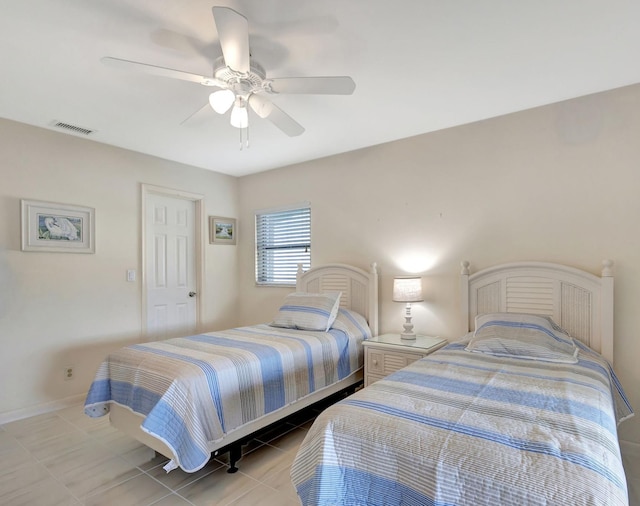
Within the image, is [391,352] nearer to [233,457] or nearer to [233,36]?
[233,457]

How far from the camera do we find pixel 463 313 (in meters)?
2.96

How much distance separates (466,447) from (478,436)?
8 centimetres

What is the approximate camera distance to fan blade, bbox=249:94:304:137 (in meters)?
2.19

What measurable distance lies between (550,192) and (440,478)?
2375 mm

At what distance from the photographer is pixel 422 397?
5.09 feet

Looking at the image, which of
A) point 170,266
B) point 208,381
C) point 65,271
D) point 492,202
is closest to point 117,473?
point 208,381

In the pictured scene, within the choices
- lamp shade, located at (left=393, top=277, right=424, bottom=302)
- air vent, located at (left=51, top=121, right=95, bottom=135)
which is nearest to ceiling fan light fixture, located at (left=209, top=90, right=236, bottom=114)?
air vent, located at (left=51, top=121, right=95, bottom=135)

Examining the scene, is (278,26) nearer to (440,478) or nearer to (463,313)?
(440,478)

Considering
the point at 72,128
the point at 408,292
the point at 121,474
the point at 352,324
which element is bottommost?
the point at 121,474

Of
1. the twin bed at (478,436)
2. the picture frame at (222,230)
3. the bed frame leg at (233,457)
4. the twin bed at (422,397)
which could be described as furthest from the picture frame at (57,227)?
the twin bed at (478,436)

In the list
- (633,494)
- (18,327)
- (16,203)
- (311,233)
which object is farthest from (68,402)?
(633,494)

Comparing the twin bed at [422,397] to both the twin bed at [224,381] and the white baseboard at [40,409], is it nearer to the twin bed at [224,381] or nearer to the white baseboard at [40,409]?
the twin bed at [224,381]

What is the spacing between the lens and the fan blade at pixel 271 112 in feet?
7.17

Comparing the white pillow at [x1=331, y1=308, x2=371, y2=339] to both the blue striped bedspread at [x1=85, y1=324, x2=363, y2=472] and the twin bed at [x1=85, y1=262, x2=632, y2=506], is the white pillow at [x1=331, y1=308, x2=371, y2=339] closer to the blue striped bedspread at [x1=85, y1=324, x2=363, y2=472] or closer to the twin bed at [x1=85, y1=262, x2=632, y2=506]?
the twin bed at [x1=85, y1=262, x2=632, y2=506]
